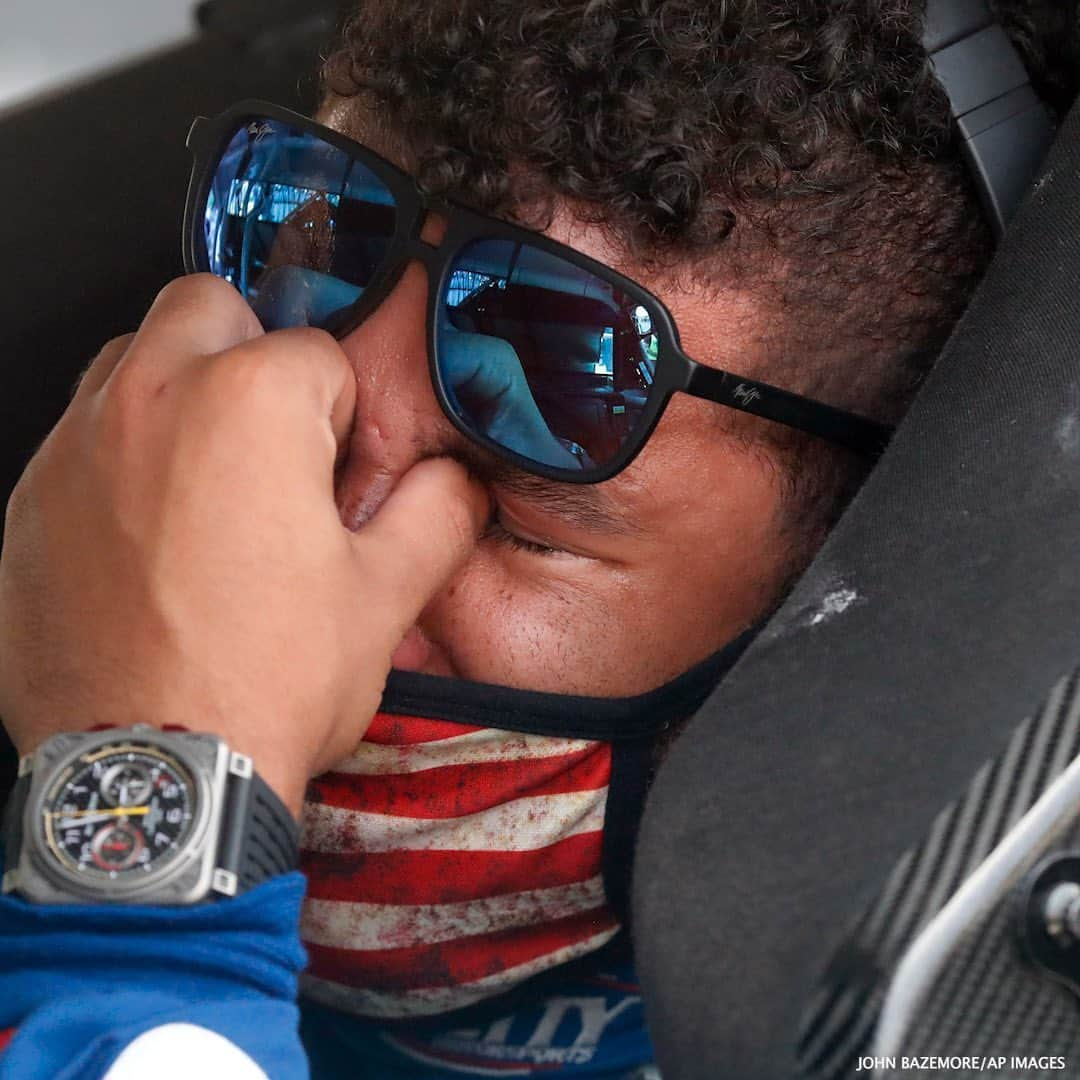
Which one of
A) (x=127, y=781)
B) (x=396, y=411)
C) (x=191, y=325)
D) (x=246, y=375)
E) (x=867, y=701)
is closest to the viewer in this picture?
(x=867, y=701)

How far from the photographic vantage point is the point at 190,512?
3.45 feet

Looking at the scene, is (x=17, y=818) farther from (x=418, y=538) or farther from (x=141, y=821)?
(x=418, y=538)

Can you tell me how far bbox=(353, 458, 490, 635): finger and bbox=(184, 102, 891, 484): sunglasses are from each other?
0.05 meters

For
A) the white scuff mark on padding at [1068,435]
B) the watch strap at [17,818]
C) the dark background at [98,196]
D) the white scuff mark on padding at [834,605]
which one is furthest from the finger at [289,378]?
the dark background at [98,196]

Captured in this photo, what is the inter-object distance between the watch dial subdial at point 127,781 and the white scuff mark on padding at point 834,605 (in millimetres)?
462

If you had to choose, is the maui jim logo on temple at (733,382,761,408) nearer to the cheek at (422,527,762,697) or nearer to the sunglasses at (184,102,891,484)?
the sunglasses at (184,102,891,484)

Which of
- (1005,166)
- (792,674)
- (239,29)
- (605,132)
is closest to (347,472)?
(605,132)

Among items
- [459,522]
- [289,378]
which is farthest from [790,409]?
[289,378]

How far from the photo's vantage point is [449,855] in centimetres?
130

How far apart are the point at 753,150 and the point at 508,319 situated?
0.26 metres

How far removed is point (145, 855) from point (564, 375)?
525 mm

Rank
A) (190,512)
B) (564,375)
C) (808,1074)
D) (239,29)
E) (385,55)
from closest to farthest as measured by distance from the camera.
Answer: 1. (808,1074)
2. (190,512)
3. (564,375)
4. (385,55)
5. (239,29)

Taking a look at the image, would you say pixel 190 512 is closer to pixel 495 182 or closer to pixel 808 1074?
pixel 495 182

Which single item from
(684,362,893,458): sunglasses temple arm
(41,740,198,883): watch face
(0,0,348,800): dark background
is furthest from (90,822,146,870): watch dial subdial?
(0,0,348,800): dark background
